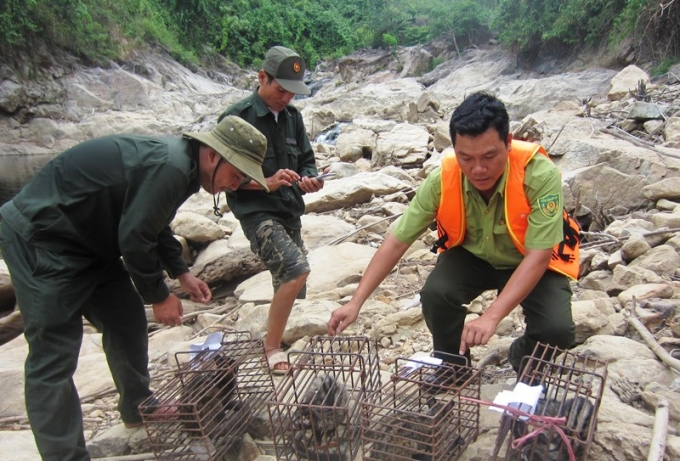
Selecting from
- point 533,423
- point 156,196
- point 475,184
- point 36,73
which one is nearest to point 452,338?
point 475,184

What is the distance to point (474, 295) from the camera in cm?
287

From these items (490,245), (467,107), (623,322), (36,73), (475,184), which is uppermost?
(36,73)

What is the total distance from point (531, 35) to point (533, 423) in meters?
22.1

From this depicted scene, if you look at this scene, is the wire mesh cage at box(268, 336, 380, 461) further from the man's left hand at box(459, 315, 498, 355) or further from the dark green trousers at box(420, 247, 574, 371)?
the dark green trousers at box(420, 247, 574, 371)

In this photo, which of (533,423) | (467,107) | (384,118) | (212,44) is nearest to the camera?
(533,423)

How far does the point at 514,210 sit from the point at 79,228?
74.8 inches

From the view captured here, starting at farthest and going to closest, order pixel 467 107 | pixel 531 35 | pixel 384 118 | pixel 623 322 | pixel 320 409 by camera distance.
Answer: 1. pixel 531 35
2. pixel 384 118
3. pixel 623 322
4. pixel 467 107
5. pixel 320 409

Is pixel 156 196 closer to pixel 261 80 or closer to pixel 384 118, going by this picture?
pixel 261 80

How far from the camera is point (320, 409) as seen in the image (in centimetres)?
220

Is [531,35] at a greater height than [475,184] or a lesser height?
greater

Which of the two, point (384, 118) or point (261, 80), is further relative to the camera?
point (384, 118)

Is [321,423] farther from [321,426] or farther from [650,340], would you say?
[650,340]

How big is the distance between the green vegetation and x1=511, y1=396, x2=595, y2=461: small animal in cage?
15.0 m

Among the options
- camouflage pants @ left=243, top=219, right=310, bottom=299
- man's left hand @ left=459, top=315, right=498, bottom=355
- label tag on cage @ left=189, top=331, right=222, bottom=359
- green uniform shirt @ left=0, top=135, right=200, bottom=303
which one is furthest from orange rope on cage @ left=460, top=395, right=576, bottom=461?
camouflage pants @ left=243, top=219, right=310, bottom=299
